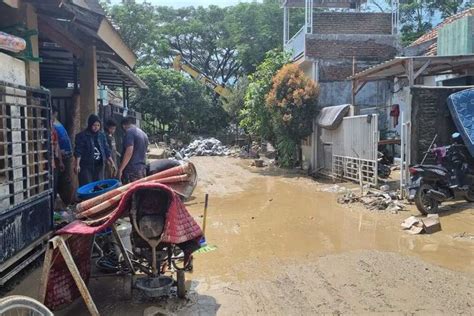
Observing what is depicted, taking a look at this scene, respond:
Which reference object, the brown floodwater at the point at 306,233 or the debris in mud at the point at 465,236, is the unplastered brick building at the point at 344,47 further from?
the debris in mud at the point at 465,236

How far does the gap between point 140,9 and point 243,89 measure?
31.3ft

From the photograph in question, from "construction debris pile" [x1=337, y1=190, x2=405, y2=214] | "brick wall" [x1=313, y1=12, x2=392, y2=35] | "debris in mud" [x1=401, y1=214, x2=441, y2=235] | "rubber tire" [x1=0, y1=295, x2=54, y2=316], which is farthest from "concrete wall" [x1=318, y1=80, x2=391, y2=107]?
"rubber tire" [x1=0, y1=295, x2=54, y2=316]

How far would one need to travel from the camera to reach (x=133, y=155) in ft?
23.1

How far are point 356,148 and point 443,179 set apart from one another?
394 cm

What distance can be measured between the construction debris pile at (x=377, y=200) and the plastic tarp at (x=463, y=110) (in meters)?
1.90

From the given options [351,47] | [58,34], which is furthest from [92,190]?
[351,47]

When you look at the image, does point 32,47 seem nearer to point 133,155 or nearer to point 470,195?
point 133,155

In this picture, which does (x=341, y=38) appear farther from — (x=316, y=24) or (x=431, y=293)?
(x=431, y=293)

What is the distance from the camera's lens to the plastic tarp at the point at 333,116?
Answer: 551 inches

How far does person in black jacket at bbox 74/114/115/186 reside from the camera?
7.00 meters

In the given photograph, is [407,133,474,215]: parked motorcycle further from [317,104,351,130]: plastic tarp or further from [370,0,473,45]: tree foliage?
[370,0,473,45]: tree foliage

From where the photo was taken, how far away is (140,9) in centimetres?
3166

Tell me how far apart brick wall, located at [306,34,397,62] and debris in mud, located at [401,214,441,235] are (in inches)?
488

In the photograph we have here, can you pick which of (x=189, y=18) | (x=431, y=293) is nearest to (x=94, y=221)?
(x=431, y=293)
